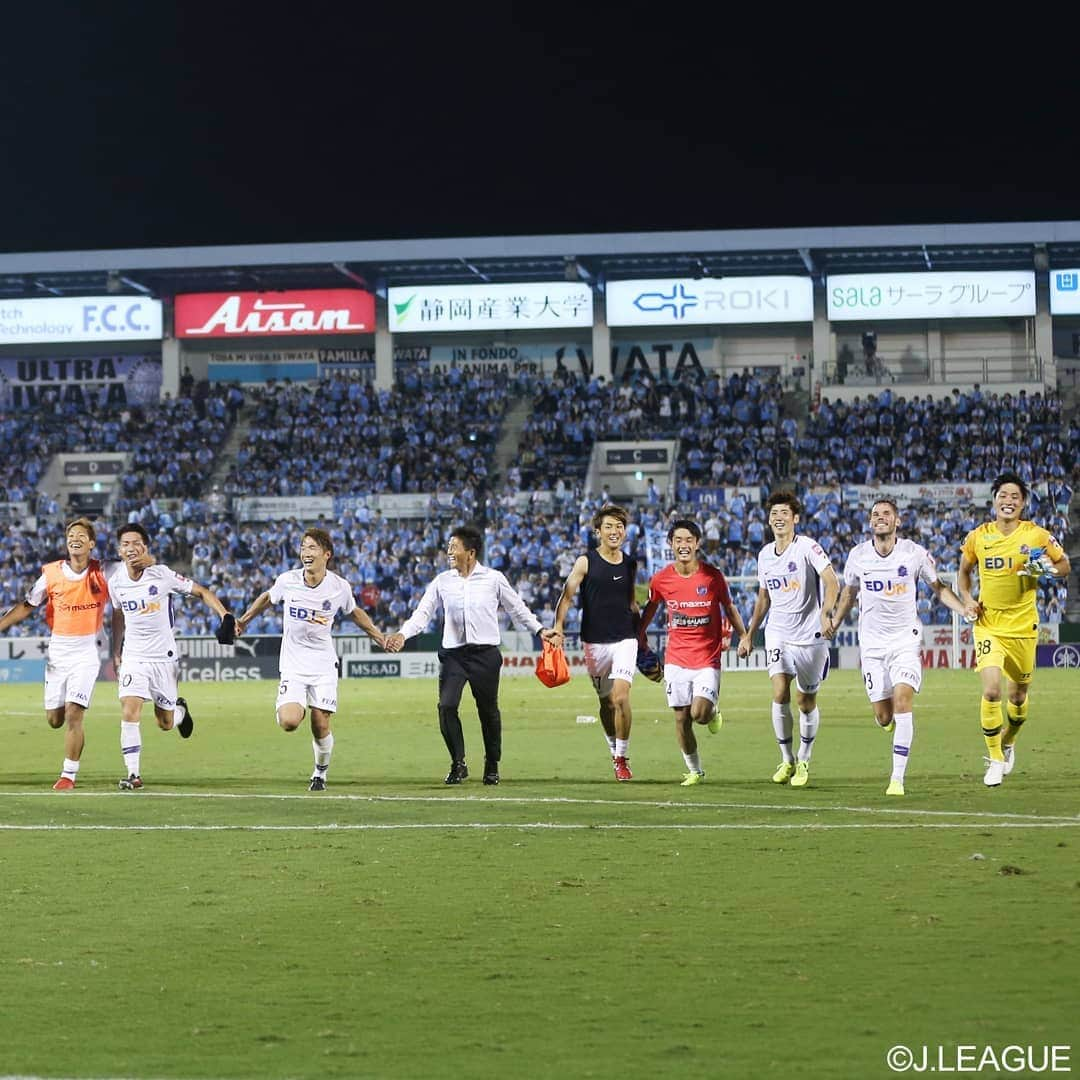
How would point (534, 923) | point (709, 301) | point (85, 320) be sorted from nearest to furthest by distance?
point (534, 923)
point (709, 301)
point (85, 320)

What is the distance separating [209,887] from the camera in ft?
32.1

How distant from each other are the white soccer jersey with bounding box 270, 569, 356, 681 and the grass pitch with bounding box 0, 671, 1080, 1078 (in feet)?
3.71

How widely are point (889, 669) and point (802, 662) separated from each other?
104 cm

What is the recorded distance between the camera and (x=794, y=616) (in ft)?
50.2

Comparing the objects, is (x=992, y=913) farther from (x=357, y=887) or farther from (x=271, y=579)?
(x=271, y=579)

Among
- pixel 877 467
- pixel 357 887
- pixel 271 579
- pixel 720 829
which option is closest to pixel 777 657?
pixel 720 829

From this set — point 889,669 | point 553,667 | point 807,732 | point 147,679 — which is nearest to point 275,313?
point 147,679

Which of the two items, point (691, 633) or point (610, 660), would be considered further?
point (610, 660)

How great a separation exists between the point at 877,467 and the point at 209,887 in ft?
147

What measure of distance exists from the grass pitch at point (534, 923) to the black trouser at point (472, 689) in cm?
43

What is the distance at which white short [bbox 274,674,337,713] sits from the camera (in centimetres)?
1506

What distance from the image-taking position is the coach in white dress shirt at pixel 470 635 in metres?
15.7

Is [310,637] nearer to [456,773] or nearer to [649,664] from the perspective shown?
[456,773]

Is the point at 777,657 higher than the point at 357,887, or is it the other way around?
the point at 777,657
